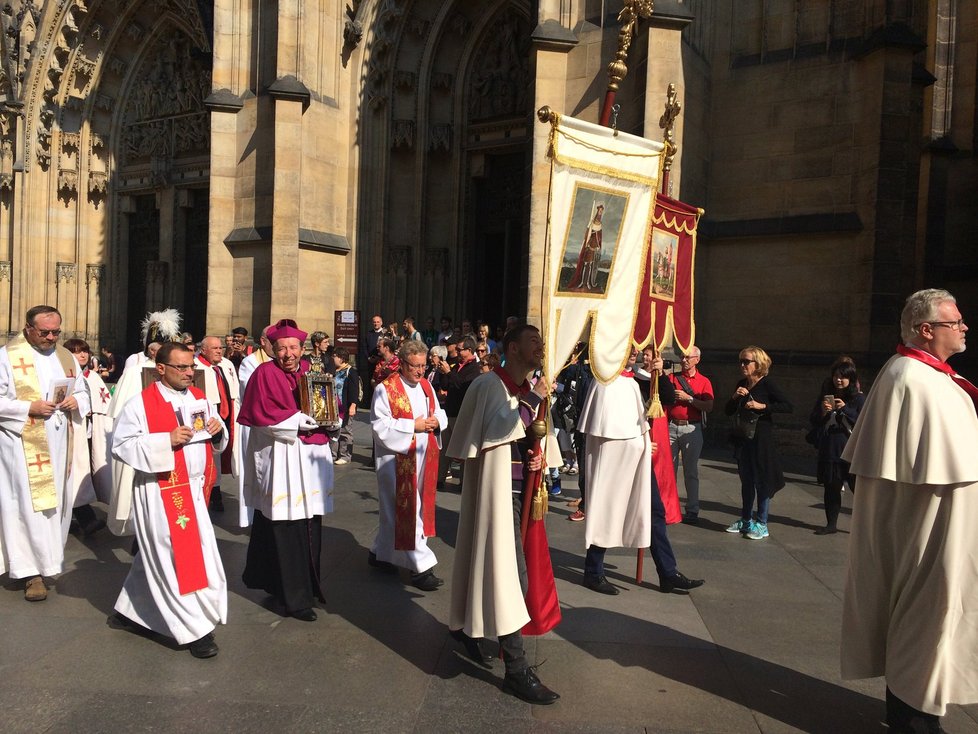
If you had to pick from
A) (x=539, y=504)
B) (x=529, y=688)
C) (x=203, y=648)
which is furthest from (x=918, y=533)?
(x=203, y=648)

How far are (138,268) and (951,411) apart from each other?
21391mm

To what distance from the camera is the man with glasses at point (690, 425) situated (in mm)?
7164

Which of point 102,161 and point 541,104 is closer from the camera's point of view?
point 541,104

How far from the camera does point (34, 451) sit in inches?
205

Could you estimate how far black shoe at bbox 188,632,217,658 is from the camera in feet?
13.3

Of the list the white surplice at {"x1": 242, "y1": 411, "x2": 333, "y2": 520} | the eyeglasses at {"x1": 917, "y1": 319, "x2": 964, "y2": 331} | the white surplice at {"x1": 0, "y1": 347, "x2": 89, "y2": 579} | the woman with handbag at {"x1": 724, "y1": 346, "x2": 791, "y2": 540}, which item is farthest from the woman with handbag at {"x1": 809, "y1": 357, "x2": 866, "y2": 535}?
the white surplice at {"x1": 0, "y1": 347, "x2": 89, "y2": 579}

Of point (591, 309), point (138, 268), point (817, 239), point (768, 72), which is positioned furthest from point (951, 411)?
point (138, 268)

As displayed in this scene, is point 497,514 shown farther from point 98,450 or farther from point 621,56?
point 98,450

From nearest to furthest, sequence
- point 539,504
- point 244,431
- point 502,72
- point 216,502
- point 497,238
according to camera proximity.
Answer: point 539,504 < point 216,502 < point 244,431 < point 502,72 < point 497,238

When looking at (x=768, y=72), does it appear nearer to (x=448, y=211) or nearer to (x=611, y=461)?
(x=448, y=211)

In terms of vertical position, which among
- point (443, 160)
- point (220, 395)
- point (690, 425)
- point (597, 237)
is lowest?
point (690, 425)

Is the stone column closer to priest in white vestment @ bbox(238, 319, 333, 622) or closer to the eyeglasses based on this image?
priest in white vestment @ bbox(238, 319, 333, 622)

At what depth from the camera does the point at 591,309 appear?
405 centimetres

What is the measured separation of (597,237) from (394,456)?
251 cm
